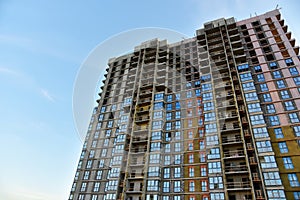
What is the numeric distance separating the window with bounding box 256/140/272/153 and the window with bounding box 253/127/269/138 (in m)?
1.06

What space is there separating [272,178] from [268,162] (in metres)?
2.29

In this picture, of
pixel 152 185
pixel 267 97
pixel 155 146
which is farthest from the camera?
pixel 155 146

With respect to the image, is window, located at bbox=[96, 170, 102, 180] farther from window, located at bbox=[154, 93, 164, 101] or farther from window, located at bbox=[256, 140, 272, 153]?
window, located at bbox=[256, 140, 272, 153]

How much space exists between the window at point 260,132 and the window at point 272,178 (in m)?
5.88

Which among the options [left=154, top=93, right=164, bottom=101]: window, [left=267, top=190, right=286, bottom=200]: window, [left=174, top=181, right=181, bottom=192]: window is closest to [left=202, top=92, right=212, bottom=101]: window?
[left=154, top=93, right=164, bottom=101]: window

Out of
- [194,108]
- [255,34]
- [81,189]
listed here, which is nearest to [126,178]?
[81,189]

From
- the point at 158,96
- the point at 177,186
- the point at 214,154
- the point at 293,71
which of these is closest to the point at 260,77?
the point at 293,71

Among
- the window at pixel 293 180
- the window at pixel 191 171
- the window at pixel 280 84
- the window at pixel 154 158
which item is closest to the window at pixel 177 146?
the window at pixel 154 158

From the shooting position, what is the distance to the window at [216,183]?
2956 centimetres

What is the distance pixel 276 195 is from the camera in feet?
86.9

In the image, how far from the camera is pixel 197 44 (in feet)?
164

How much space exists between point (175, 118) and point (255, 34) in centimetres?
2714

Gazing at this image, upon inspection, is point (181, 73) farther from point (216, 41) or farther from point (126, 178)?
point (126, 178)

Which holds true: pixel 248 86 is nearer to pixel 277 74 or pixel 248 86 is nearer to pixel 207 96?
pixel 277 74
